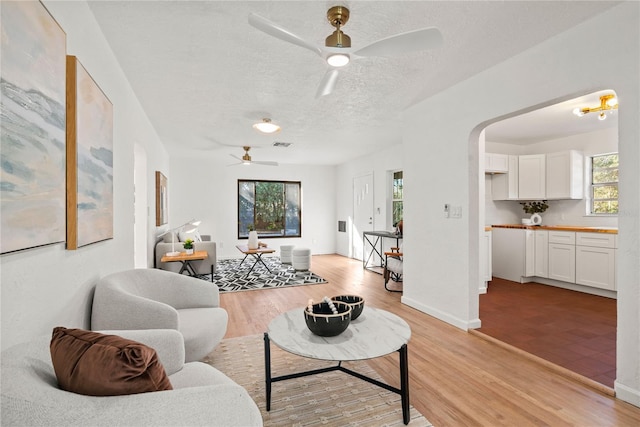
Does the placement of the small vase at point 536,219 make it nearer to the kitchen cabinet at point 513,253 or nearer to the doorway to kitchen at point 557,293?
the doorway to kitchen at point 557,293

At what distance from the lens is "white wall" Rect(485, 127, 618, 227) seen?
4852mm

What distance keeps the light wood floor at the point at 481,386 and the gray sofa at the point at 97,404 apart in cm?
143

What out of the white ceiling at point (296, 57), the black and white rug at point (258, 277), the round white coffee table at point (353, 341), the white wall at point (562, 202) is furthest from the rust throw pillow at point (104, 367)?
the white wall at point (562, 202)

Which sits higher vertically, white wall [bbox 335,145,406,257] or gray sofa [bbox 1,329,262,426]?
white wall [bbox 335,145,406,257]

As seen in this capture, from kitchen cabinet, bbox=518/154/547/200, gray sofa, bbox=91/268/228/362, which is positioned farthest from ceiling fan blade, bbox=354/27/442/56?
kitchen cabinet, bbox=518/154/547/200

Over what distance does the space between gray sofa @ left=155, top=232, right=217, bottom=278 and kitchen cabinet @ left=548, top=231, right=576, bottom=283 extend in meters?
5.42

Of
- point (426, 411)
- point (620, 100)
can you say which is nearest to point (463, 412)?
point (426, 411)

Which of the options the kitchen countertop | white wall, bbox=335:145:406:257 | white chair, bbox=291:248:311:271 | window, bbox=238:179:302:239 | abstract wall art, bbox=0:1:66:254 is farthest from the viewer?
window, bbox=238:179:302:239

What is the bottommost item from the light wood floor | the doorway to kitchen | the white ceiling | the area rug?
the area rug

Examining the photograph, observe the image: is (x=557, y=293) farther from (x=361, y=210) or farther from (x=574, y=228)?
(x=361, y=210)

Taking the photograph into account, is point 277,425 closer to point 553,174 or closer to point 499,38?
point 499,38

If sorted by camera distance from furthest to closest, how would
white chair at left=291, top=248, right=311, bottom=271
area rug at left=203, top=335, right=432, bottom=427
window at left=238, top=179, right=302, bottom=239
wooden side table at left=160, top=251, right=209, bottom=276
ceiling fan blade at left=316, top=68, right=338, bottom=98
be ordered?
window at left=238, top=179, right=302, bottom=239 → white chair at left=291, top=248, right=311, bottom=271 → wooden side table at left=160, top=251, right=209, bottom=276 → ceiling fan blade at left=316, top=68, right=338, bottom=98 → area rug at left=203, top=335, right=432, bottom=427

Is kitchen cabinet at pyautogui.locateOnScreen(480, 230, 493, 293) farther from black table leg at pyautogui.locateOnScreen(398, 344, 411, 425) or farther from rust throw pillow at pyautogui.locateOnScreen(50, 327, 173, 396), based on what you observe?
rust throw pillow at pyautogui.locateOnScreen(50, 327, 173, 396)

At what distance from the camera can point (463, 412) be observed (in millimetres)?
1882
